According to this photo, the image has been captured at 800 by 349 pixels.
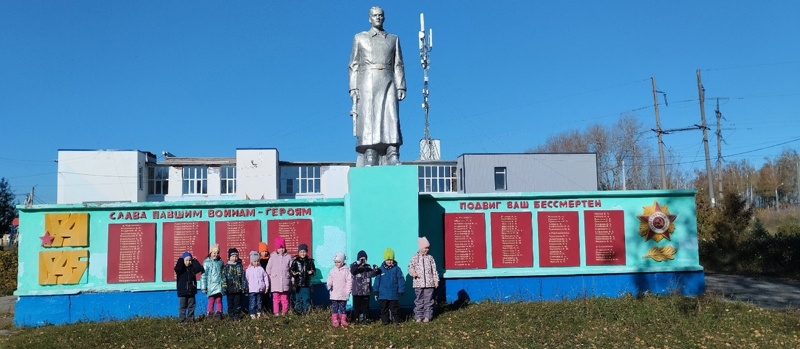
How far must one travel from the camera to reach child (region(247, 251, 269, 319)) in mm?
9977

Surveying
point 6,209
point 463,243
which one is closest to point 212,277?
point 463,243

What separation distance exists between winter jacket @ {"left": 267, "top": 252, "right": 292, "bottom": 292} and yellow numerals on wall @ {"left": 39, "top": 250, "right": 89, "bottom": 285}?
3.36 m

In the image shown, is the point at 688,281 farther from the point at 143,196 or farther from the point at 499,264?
the point at 143,196

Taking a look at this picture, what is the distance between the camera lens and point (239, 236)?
36.3ft

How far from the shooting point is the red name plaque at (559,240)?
448 inches

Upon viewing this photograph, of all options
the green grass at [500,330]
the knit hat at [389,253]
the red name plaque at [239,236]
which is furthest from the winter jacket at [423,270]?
the red name plaque at [239,236]

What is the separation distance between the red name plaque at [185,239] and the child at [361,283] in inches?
123

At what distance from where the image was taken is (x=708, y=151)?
32188 millimetres

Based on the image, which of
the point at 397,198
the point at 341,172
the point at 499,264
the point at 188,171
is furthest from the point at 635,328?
the point at 188,171

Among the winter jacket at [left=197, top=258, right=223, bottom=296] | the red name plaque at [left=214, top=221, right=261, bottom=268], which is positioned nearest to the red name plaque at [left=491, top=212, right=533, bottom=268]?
the red name plaque at [left=214, top=221, right=261, bottom=268]

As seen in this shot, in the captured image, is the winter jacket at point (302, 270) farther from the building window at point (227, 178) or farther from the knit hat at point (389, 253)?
the building window at point (227, 178)

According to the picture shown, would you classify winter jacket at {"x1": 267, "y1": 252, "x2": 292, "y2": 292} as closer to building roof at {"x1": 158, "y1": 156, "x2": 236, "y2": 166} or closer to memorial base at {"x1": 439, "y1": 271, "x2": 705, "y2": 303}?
memorial base at {"x1": 439, "y1": 271, "x2": 705, "y2": 303}

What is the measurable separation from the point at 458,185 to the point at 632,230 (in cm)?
3509

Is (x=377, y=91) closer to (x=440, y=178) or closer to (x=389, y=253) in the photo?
(x=389, y=253)
